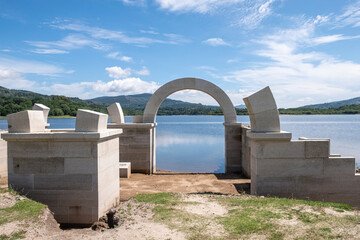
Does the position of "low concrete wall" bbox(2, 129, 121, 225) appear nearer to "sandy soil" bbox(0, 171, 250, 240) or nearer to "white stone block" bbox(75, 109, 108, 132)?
"white stone block" bbox(75, 109, 108, 132)

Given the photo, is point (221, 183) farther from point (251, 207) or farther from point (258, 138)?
point (251, 207)

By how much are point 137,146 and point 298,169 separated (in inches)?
311

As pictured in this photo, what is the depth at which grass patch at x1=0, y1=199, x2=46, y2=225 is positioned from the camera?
539cm

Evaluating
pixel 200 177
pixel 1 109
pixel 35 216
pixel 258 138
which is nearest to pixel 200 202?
pixel 258 138

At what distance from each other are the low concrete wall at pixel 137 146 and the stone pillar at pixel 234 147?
12.6 ft

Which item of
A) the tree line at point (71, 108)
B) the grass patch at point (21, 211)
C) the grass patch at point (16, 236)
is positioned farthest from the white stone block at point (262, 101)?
the tree line at point (71, 108)

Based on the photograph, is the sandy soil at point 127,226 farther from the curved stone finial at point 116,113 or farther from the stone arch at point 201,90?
the stone arch at point 201,90

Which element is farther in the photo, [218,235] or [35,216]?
[35,216]

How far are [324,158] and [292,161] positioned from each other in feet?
3.07

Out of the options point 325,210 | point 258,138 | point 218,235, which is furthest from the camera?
point 258,138

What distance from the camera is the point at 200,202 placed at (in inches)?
268

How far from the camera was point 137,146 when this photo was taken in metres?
13.5

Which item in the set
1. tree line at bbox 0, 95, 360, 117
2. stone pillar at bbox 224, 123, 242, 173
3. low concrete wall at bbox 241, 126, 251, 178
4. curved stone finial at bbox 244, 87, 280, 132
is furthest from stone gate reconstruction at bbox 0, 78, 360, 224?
tree line at bbox 0, 95, 360, 117

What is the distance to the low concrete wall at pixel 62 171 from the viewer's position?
6.61m
